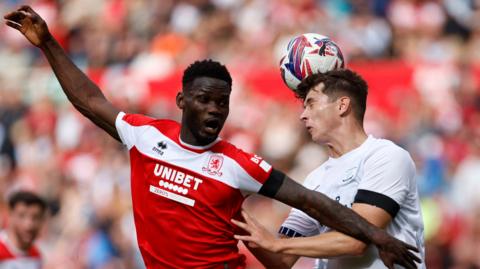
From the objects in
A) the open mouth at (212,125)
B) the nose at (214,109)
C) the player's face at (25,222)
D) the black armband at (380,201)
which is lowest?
the player's face at (25,222)

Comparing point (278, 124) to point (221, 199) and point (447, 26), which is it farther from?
point (221, 199)

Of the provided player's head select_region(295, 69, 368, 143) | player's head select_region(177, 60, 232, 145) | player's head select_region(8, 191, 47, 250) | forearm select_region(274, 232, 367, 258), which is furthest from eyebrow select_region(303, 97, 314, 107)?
player's head select_region(8, 191, 47, 250)

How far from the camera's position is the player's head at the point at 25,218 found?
9852 millimetres

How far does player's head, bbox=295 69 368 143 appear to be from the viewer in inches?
266

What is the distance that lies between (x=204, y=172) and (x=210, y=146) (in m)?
0.18

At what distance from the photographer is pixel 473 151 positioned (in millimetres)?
12203

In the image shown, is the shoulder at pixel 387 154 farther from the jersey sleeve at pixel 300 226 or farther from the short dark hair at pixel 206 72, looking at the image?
the short dark hair at pixel 206 72

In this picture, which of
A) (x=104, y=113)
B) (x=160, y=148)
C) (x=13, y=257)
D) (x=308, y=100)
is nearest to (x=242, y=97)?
(x=13, y=257)

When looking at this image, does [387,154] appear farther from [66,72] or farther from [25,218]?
[25,218]

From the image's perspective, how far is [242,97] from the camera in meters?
14.7

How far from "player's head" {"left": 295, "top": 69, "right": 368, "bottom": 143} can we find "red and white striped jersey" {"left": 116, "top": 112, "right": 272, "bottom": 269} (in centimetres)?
63

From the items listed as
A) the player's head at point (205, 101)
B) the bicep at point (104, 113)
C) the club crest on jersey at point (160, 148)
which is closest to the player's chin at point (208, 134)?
the player's head at point (205, 101)

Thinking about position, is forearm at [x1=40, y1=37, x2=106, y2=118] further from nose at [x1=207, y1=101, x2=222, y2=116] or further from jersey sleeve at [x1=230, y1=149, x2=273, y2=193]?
jersey sleeve at [x1=230, y1=149, x2=273, y2=193]

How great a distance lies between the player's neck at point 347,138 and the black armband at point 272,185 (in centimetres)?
66
